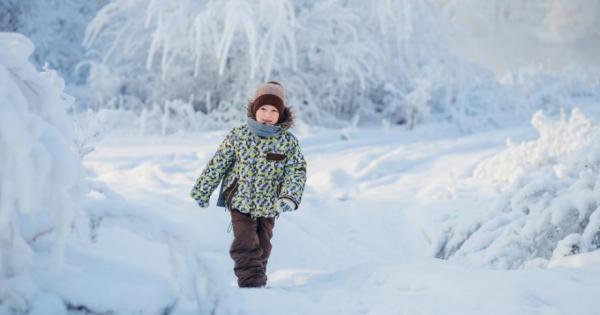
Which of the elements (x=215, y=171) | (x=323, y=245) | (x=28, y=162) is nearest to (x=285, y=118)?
(x=215, y=171)

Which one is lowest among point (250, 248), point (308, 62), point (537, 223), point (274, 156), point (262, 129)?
point (250, 248)

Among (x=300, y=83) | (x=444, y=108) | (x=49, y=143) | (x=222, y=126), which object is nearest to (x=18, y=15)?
(x=222, y=126)

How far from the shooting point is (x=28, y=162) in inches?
44.8

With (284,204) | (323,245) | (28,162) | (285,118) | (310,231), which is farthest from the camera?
(310,231)

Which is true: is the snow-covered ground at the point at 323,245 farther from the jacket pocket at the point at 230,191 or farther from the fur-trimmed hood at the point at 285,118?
the fur-trimmed hood at the point at 285,118

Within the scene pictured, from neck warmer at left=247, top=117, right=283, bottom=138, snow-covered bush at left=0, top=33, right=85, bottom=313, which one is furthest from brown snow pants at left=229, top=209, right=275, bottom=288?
snow-covered bush at left=0, top=33, right=85, bottom=313

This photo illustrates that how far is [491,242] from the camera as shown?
10.8 feet

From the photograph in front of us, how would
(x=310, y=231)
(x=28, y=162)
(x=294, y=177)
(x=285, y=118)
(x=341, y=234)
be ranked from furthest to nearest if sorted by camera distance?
(x=341, y=234) < (x=310, y=231) < (x=285, y=118) < (x=294, y=177) < (x=28, y=162)

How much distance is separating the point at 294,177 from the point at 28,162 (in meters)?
1.76

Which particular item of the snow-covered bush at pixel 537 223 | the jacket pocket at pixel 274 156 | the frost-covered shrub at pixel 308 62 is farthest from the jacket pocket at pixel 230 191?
the frost-covered shrub at pixel 308 62

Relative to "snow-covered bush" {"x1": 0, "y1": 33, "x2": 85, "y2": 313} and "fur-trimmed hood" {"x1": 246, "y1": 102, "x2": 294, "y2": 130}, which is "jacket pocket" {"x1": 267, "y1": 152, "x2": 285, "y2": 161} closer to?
"fur-trimmed hood" {"x1": 246, "y1": 102, "x2": 294, "y2": 130}

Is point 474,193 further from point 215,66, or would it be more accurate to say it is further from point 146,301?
point 215,66

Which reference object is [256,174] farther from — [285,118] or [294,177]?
[285,118]

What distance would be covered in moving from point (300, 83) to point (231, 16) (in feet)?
7.99
